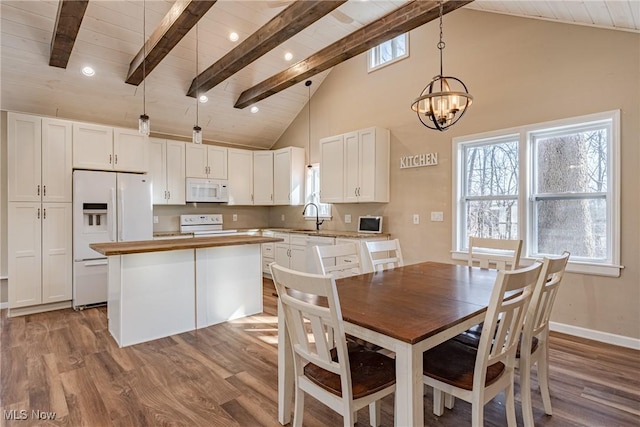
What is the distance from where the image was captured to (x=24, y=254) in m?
3.96

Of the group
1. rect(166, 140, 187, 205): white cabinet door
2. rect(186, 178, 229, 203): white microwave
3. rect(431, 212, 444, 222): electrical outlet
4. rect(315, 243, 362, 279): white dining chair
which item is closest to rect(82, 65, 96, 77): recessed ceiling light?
rect(166, 140, 187, 205): white cabinet door

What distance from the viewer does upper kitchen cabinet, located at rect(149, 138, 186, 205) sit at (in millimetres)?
5156

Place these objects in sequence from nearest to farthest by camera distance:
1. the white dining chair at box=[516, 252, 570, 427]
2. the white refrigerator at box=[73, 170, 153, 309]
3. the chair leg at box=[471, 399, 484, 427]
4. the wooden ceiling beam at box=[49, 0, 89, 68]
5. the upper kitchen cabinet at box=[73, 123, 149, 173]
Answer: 1. the chair leg at box=[471, 399, 484, 427]
2. the white dining chair at box=[516, 252, 570, 427]
3. the wooden ceiling beam at box=[49, 0, 89, 68]
4. the white refrigerator at box=[73, 170, 153, 309]
5. the upper kitchen cabinet at box=[73, 123, 149, 173]

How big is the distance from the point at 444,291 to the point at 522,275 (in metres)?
0.59

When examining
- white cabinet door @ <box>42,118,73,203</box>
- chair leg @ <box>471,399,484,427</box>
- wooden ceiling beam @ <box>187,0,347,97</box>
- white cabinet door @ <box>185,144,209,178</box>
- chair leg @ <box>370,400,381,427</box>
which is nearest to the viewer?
chair leg @ <box>471,399,484,427</box>

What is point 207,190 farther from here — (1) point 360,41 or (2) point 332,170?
(1) point 360,41

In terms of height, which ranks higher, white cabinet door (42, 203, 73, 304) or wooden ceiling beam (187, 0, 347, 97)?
wooden ceiling beam (187, 0, 347, 97)

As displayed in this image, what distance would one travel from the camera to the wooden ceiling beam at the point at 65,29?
2799 millimetres

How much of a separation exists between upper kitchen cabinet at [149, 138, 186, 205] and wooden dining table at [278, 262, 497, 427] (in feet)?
13.5

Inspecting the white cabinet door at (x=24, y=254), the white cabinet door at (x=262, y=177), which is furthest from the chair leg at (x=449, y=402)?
the white cabinet door at (x=262, y=177)

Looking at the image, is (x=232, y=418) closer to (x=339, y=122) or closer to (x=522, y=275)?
(x=522, y=275)

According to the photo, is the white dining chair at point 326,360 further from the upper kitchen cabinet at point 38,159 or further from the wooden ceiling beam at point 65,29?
the upper kitchen cabinet at point 38,159

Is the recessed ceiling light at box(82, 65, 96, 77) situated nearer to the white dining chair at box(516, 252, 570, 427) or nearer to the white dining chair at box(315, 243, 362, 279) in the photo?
the white dining chair at box(315, 243, 362, 279)

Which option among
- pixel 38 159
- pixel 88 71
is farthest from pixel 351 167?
pixel 38 159
